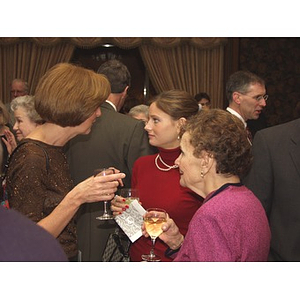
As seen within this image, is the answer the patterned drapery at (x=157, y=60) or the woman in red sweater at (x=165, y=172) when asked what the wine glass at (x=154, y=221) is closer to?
the woman in red sweater at (x=165, y=172)

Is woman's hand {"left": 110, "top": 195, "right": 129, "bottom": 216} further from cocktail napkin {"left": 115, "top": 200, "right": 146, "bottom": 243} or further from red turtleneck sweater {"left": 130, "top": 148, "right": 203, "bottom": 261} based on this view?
red turtleneck sweater {"left": 130, "top": 148, "right": 203, "bottom": 261}

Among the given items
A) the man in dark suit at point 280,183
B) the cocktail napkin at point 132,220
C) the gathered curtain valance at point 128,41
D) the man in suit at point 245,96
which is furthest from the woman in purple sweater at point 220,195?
the gathered curtain valance at point 128,41

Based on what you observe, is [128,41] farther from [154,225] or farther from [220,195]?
[220,195]

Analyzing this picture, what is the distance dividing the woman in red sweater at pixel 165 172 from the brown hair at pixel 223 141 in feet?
2.44

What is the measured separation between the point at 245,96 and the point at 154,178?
74.7 inches

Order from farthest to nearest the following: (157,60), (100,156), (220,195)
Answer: (157,60), (100,156), (220,195)

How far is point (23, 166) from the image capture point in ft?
7.13

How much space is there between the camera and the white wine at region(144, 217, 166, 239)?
2.35 metres

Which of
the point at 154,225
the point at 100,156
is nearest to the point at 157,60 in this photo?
the point at 100,156

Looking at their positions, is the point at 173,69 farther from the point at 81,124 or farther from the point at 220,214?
the point at 220,214

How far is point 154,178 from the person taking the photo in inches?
114
